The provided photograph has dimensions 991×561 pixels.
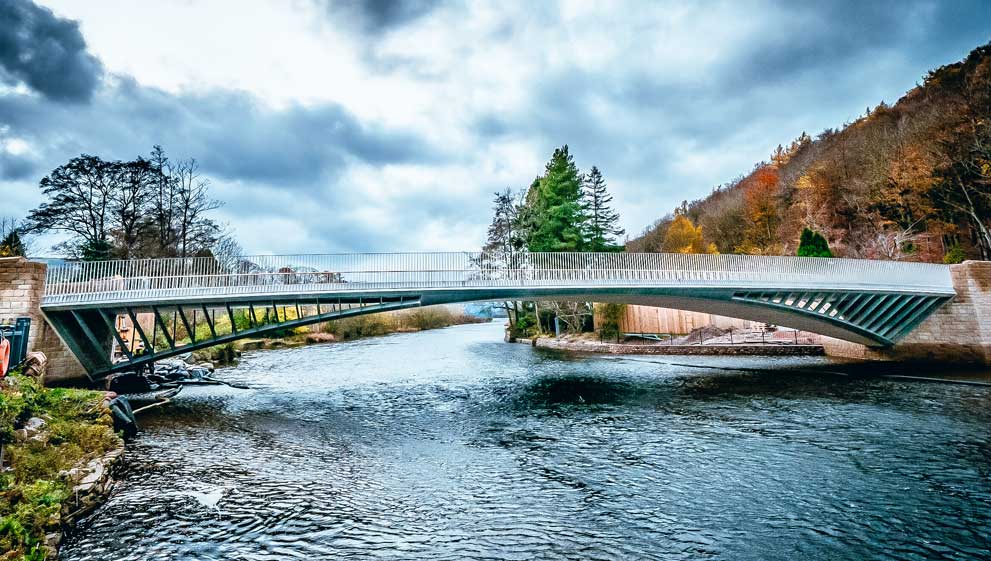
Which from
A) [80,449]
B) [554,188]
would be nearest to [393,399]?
[80,449]

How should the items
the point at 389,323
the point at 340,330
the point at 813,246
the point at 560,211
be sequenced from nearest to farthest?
the point at 813,246
the point at 560,211
the point at 340,330
the point at 389,323

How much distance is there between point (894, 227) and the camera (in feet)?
105

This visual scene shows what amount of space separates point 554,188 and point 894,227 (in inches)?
1005

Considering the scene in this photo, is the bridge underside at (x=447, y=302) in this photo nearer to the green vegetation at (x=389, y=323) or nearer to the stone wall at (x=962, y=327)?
the stone wall at (x=962, y=327)

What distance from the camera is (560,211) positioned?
38.5m

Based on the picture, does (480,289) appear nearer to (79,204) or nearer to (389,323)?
(79,204)

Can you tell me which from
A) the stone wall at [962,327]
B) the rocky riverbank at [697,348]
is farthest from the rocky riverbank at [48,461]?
the stone wall at [962,327]

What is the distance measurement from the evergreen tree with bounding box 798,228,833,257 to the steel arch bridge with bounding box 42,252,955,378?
521 centimetres

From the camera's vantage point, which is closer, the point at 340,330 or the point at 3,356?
the point at 3,356

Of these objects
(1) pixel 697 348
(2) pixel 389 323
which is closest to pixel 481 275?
(1) pixel 697 348

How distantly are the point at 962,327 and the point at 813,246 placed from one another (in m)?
7.89

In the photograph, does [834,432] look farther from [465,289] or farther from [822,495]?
[465,289]

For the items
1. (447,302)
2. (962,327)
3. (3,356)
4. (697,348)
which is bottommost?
(697,348)

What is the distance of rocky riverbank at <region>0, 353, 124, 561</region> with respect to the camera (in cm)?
542
